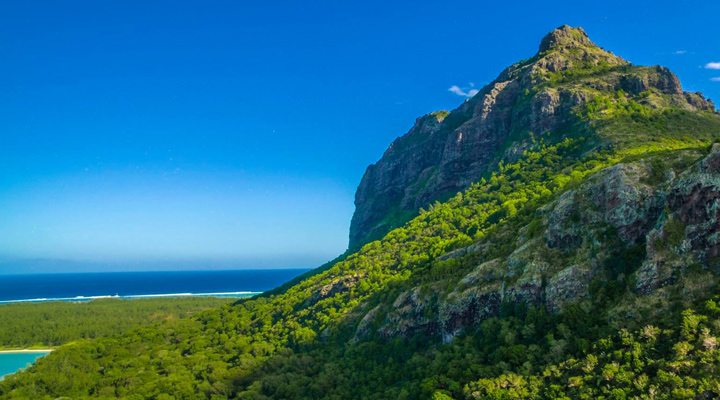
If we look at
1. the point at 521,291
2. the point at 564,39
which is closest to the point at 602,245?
the point at 521,291

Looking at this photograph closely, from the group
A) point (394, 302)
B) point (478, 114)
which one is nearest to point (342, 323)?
point (394, 302)

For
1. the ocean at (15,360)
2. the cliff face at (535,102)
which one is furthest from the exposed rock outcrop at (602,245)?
the ocean at (15,360)

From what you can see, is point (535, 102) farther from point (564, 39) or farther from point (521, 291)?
point (521, 291)

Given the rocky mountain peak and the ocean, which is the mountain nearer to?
the rocky mountain peak

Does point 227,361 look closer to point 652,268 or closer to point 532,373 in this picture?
point 532,373

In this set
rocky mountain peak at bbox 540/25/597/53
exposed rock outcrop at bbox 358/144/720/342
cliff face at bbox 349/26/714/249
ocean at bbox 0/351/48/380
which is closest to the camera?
exposed rock outcrop at bbox 358/144/720/342

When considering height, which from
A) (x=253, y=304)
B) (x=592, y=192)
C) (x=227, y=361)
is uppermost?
(x=592, y=192)

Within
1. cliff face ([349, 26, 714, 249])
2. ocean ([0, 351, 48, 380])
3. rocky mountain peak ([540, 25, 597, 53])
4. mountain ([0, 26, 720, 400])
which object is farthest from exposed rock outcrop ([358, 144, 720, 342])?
ocean ([0, 351, 48, 380])

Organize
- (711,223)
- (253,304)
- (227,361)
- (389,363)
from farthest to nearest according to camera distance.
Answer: (253,304)
(227,361)
(389,363)
(711,223)

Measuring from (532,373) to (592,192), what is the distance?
31.2m

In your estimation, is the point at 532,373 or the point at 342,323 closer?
the point at 532,373

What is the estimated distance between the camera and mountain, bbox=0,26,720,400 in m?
54.3

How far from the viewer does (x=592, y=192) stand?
73188 millimetres

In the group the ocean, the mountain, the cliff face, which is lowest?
the ocean
